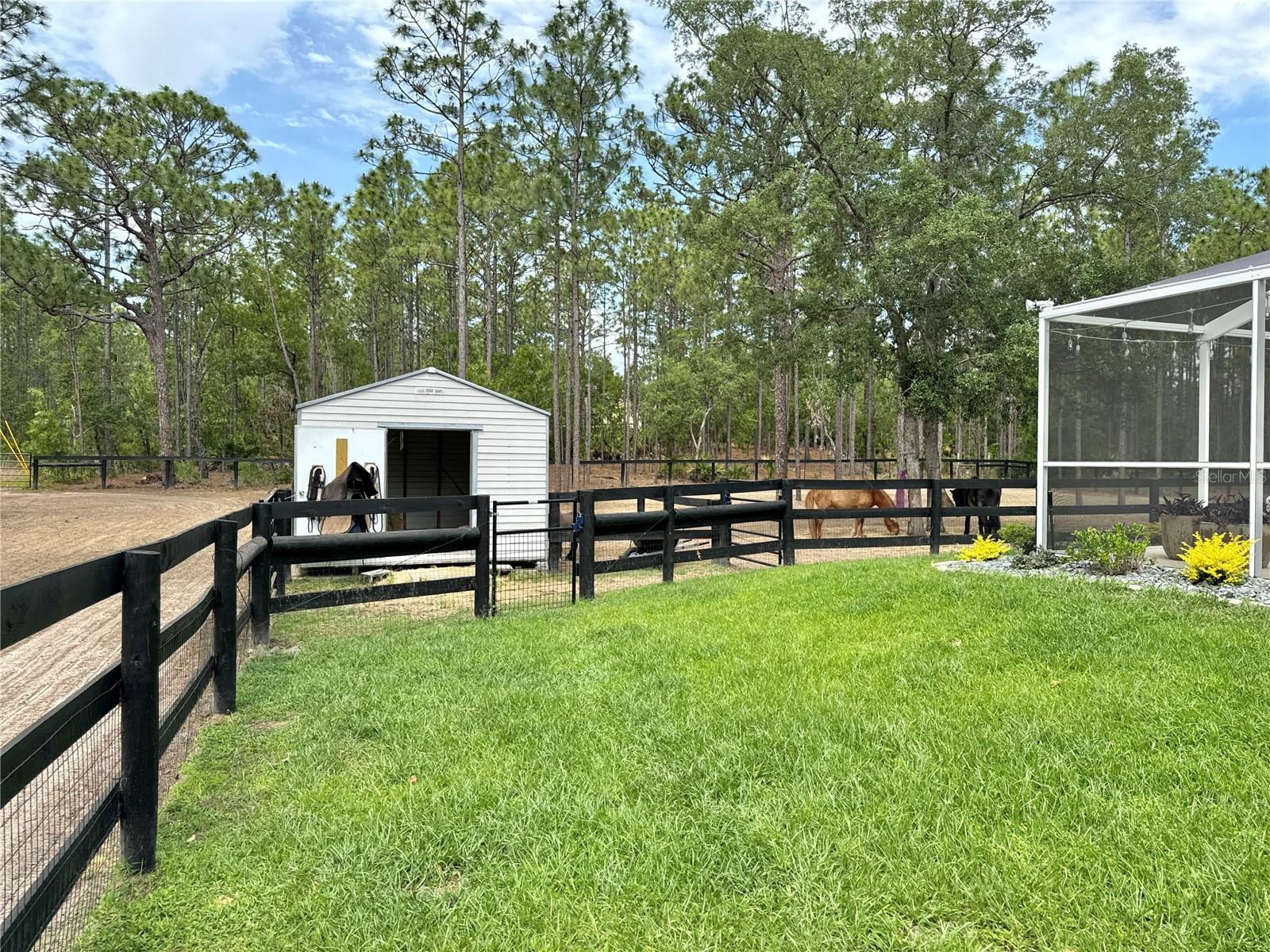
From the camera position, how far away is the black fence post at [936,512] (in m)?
9.71

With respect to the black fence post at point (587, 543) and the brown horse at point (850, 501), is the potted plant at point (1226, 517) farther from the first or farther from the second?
the brown horse at point (850, 501)

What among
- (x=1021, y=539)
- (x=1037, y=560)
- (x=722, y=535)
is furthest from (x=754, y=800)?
(x=722, y=535)

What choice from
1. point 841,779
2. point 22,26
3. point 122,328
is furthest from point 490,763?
point 122,328

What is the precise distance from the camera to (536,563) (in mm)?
11430

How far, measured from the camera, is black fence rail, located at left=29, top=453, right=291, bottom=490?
1986cm

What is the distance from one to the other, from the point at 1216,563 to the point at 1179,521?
1.36m

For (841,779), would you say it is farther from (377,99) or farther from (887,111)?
(377,99)

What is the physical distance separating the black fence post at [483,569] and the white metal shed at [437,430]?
5134mm

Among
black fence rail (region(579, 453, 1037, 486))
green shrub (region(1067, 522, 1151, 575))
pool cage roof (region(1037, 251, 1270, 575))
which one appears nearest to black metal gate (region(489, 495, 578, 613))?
green shrub (region(1067, 522, 1151, 575))

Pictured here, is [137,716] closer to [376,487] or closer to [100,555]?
[376,487]

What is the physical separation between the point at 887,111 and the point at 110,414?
29.9m

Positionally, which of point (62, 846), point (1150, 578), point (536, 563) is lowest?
point (536, 563)

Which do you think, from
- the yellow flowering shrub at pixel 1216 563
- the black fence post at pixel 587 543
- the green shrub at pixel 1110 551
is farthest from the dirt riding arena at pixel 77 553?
the yellow flowering shrub at pixel 1216 563

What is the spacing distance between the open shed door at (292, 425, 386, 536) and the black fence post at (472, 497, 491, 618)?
5.37m
